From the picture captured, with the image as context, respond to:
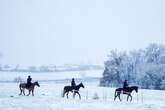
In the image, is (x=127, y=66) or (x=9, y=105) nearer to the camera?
(x=9, y=105)

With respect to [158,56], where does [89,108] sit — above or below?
below

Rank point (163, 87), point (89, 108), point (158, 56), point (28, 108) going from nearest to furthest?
1. point (28, 108)
2. point (89, 108)
3. point (163, 87)
4. point (158, 56)

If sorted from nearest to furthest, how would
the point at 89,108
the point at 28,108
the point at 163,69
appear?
the point at 28,108
the point at 89,108
the point at 163,69

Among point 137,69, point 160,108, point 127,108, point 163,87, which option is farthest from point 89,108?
point 137,69

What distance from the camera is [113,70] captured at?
94.1m

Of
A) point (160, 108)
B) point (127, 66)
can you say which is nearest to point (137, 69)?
point (127, 66)

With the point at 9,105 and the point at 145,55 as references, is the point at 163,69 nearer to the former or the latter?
the point at 145,55

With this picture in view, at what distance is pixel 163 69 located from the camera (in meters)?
88.1

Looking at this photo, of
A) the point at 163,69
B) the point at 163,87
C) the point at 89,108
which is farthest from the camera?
the point at 163,69

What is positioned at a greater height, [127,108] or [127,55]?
[127,55]

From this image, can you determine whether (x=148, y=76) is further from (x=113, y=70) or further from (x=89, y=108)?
(x=89, y=108)

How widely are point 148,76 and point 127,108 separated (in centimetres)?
5999

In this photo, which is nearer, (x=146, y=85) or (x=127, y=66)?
(x=146, y=85)

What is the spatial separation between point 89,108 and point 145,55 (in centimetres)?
7817
